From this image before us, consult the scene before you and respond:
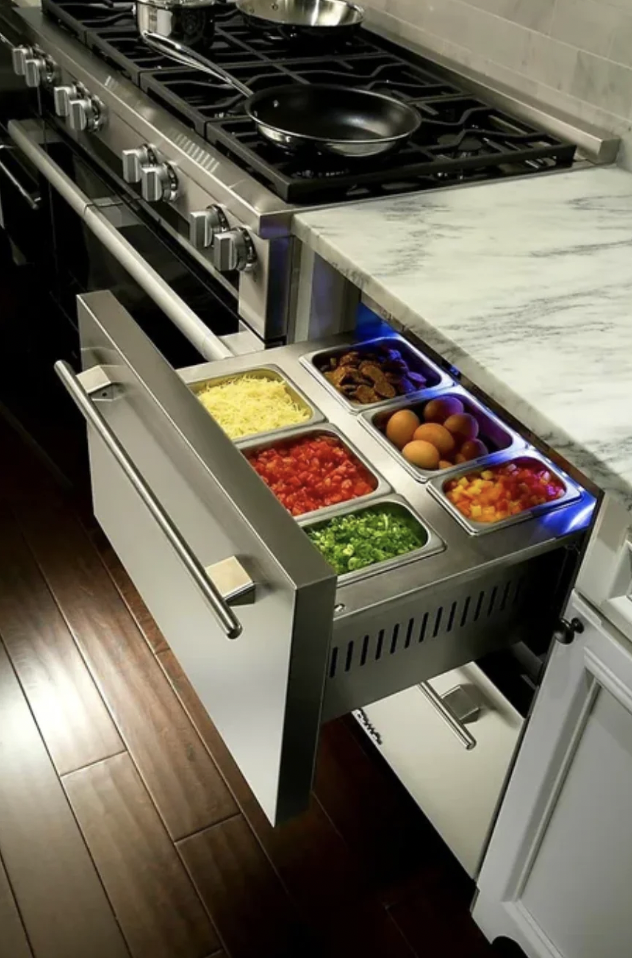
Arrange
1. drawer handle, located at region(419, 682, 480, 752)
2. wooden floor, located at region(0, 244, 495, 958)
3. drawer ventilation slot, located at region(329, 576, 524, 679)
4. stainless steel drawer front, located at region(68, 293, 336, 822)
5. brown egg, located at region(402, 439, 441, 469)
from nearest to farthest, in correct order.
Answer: stainless steel drawer front, located at region(68, 293, 336, 822) → drawer ventilation slot, located at region(329, 576, 524, 679) → brown egg, located at region(402, 439, 441, 469) → drawer handle, located at region(419, 682, 480, 752) → wooden floor, located at region(0, 244, 495, 958)

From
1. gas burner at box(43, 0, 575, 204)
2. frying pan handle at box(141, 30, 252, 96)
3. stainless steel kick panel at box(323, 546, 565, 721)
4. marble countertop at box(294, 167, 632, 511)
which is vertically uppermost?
frying pan handle at box(141, 30, 252, 96)

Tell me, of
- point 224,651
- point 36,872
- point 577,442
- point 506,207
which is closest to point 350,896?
point 36,872

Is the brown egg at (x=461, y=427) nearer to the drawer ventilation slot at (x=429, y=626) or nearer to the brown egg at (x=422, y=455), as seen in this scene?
the brown egg at (x=422, y=455)

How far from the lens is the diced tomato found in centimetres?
92

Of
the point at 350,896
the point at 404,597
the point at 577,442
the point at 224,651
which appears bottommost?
the point at 350,896

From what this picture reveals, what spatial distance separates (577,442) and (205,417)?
1.09ft

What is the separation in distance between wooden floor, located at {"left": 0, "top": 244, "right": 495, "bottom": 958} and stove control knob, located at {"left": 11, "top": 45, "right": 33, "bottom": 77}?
1.02 meters

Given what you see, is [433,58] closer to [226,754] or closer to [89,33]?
[89,33]

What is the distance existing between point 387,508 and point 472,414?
0.70ft

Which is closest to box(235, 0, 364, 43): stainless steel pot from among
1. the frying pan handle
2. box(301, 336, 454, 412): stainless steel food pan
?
the frying pan handle

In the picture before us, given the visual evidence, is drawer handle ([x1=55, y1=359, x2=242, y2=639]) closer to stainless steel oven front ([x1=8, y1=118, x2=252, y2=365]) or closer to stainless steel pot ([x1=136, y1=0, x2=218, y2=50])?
stainless steel oven front ([x1=8, y1=118, x2=252, y2=365])

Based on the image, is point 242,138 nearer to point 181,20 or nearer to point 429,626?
point 181,20

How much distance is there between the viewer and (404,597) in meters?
0.81

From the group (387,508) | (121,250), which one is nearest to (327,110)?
(121,250)
